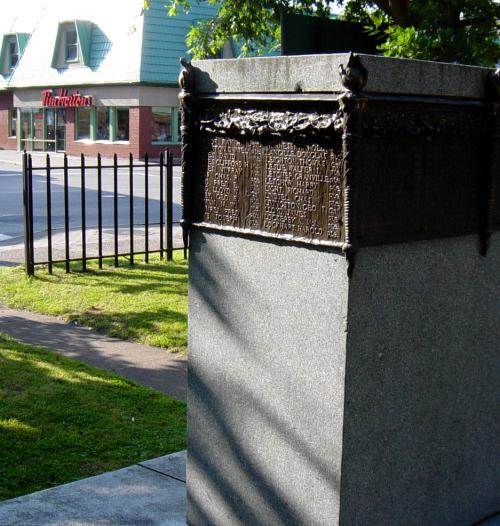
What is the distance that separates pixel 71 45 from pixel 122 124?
5.33m

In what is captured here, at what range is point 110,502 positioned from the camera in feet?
13.9

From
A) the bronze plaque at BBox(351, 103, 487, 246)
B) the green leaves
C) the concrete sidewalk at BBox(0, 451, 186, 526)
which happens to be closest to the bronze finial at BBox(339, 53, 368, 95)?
the bronze plaque at BBox(351, 103, 487, 246)

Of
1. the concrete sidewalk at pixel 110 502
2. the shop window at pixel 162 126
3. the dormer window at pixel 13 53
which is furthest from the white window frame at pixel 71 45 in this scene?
the concrete sidewalk at pixel 110 502

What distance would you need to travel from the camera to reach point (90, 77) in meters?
40.0

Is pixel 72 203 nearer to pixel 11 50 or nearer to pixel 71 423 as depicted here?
pixel 71 423

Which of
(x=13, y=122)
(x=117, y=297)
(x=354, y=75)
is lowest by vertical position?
(x=117, y=297)

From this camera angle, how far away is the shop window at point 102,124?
40.6m

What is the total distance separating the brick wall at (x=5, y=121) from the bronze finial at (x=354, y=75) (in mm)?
47544

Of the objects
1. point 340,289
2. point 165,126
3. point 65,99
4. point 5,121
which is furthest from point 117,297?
point 5,121

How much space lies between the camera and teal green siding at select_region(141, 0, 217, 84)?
36.8 metres

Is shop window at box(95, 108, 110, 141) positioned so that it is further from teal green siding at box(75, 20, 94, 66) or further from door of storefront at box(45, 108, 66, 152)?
door of storefront at box(45, 108, 66, 152)

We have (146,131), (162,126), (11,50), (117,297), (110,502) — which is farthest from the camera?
(11,50)

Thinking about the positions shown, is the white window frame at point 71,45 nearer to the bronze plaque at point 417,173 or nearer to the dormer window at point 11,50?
the dormer window at point 11,50

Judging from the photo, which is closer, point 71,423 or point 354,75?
point 354,75
